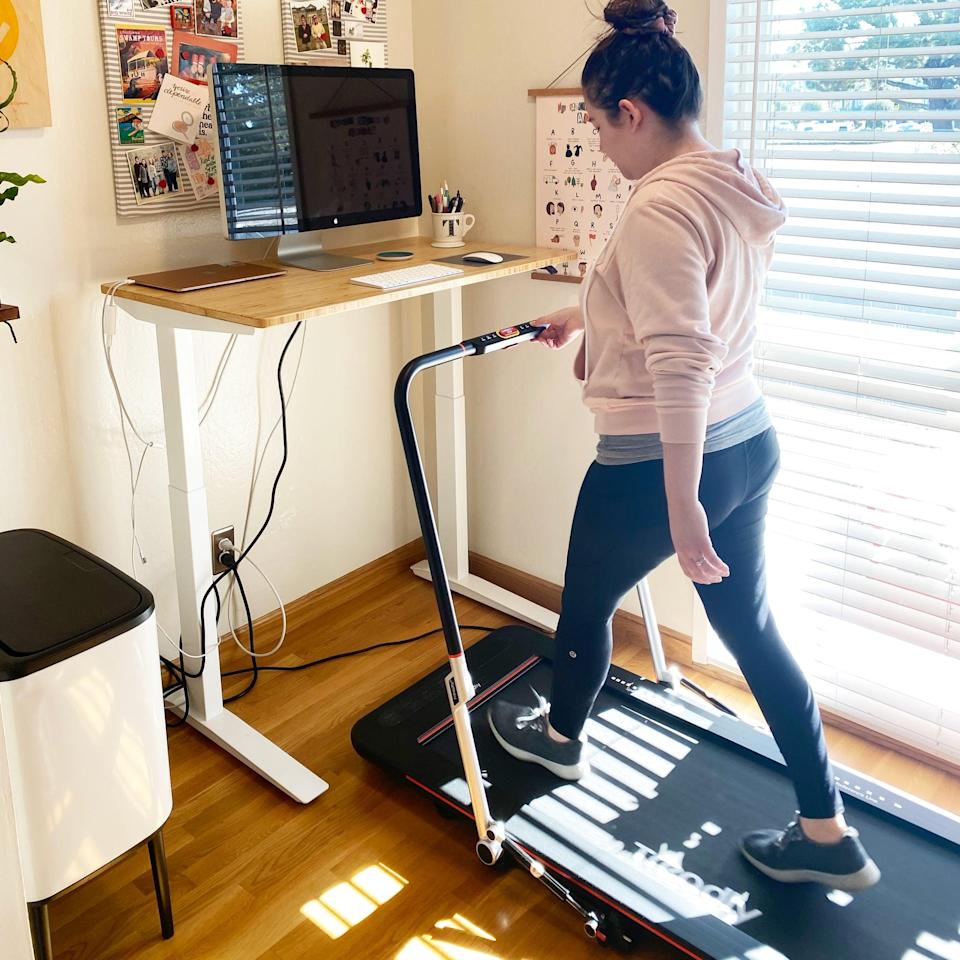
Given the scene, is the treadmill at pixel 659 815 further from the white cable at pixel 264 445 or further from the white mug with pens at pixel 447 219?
the white mug with pens at pixel 447 219

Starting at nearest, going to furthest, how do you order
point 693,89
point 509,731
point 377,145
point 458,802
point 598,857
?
1. point 693,89
2. point 598,857
3. point 458,802
4. point 509,731
5. point 377,145

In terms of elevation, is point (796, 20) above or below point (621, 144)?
above

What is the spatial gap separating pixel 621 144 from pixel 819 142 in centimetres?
72

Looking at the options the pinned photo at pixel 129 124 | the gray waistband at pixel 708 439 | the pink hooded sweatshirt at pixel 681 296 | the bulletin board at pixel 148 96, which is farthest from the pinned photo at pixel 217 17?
the gray waistband at pixel 708 439

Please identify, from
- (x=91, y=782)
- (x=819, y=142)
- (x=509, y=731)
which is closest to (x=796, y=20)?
(x=819, y=142)

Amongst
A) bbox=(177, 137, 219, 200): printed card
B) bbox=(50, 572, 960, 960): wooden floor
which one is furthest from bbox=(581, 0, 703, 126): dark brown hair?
bbox=(50, 572, 960, 960): wooden floor

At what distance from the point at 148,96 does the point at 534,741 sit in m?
1.55

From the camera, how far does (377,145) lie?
8.04 ft

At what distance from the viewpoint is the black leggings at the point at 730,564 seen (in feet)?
5.44

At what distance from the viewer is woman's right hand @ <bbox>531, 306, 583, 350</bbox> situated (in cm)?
197

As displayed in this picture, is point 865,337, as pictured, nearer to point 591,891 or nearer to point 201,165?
point 591,891

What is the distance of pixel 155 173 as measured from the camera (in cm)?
221

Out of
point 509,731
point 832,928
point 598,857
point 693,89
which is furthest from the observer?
point 509,731

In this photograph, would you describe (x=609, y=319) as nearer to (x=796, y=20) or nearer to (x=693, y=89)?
(x=693, y=89)
